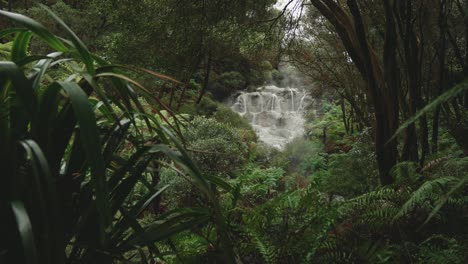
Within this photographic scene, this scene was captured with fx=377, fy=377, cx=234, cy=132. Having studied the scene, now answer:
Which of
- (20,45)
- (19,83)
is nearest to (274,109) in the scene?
(20,45)

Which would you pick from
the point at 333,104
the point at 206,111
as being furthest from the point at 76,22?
the point at 333,104

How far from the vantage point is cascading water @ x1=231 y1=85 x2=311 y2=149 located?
1434cm

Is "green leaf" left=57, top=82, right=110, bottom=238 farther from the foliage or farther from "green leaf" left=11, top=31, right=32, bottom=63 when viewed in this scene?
"green leaf" left=11, top=31, right=32, bottom=63

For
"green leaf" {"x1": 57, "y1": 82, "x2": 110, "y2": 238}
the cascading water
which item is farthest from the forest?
the cascading water

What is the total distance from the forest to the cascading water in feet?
16.3

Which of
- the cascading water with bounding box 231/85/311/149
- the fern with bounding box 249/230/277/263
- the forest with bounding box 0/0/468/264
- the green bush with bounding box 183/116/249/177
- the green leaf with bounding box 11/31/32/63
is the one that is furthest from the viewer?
the cascading water with bounding box 231/85/311/149

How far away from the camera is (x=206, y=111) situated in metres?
11.6

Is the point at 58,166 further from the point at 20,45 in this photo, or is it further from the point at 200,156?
the point at 200,156

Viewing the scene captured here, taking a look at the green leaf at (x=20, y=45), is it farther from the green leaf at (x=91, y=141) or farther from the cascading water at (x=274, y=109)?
the cascading water at (x=274, y=109)

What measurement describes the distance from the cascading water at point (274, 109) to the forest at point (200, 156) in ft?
16.3

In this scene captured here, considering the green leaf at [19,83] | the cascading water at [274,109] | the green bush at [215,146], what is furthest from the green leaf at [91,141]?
the cascading water at [274,109]

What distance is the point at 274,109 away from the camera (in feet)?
51.8

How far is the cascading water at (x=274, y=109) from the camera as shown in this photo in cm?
1434

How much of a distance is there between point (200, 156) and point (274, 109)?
10.6m
